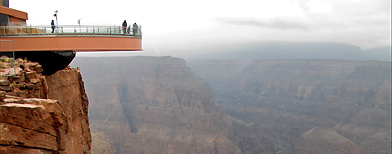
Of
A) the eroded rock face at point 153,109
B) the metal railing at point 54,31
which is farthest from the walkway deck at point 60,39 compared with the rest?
the eroded rock face at point 153,109

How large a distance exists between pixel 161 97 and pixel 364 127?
3634 inches

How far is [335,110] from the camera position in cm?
18138

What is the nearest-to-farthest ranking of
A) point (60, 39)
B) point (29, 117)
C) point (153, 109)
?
1. point (29, 117)
2. point (60, 39)
3. point (153, 109)

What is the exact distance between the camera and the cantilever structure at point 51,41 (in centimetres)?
1353

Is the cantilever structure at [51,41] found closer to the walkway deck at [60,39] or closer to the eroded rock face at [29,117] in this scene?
the walkway deck at [60,39]

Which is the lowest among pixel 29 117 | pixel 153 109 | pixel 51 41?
pixel 153 109

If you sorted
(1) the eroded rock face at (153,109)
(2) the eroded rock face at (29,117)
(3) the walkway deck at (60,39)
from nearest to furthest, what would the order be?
(2) the eroded rock face at (29,117), (3) the walkway deck at (60,39), (1) the eroded rock face at (153,109)

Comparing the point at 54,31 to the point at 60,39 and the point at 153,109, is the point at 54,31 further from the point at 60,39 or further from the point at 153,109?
the point at 153,109

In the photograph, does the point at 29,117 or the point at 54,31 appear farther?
the point at 54,31

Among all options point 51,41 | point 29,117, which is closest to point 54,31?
point 51,41

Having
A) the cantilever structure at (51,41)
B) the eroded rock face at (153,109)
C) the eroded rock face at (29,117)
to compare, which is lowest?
the eroded rock face at (153,109)

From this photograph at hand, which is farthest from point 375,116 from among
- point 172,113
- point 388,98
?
point 172,113

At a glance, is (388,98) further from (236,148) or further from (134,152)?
(134,152)

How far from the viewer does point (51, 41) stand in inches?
534
